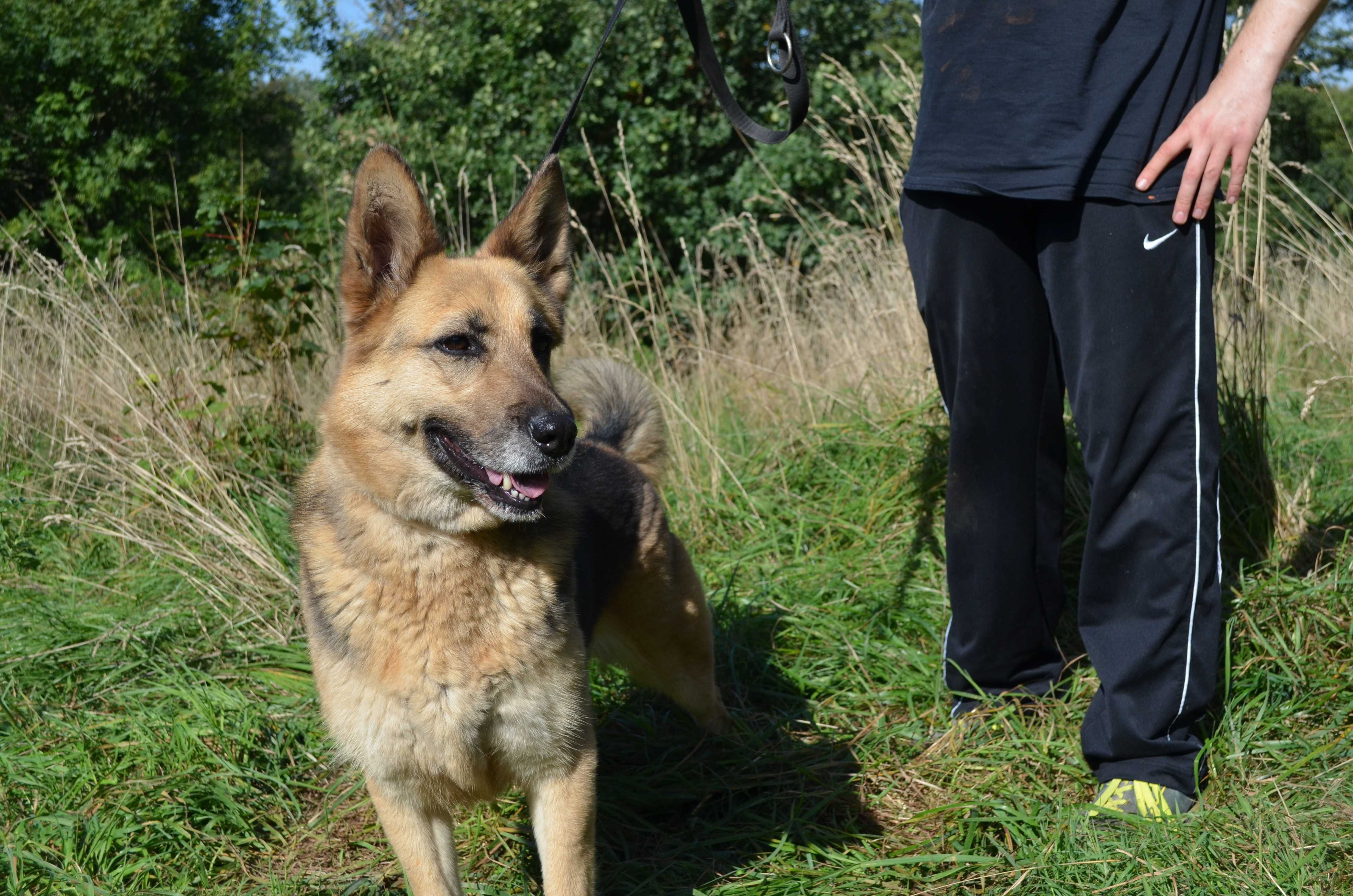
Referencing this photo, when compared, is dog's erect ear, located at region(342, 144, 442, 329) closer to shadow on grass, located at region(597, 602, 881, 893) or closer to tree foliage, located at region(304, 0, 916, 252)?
shadow on grass, located at region(597, 602, 881, 893)

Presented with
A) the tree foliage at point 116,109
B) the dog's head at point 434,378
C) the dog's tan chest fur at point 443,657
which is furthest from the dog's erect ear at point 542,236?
the tree foliage at point 116,109

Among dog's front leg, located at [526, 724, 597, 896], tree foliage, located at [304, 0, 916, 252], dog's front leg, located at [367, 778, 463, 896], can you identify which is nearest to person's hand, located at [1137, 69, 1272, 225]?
dog's front leg, located at [526, 724, 597, 896]

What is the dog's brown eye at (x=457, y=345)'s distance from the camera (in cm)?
229

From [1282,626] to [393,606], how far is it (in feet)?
8.39

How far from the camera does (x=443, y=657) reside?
2.08 meters

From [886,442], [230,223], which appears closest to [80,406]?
[230,223]

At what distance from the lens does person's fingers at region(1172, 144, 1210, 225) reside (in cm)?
223

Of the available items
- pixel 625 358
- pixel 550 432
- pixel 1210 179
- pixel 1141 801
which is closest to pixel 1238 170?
pixel 1210 179

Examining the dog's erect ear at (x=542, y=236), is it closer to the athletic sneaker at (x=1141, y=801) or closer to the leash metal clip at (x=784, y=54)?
the leash metal clip at (x=784, y=54)

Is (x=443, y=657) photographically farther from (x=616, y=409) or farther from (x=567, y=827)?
(x=616, y=409)

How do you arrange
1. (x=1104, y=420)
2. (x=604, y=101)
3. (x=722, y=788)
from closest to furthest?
(x=1104, y=420) → (x=722, y=788) → (x=604, y=101)

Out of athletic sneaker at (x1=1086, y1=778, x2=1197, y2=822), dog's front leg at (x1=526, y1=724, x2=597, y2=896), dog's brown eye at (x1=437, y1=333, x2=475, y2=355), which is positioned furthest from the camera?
athletic sneaker at (x1=1086, y1=778, x2=1197, y2=822)

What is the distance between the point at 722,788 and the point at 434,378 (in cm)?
150

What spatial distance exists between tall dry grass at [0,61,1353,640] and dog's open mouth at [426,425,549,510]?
5.40ft
